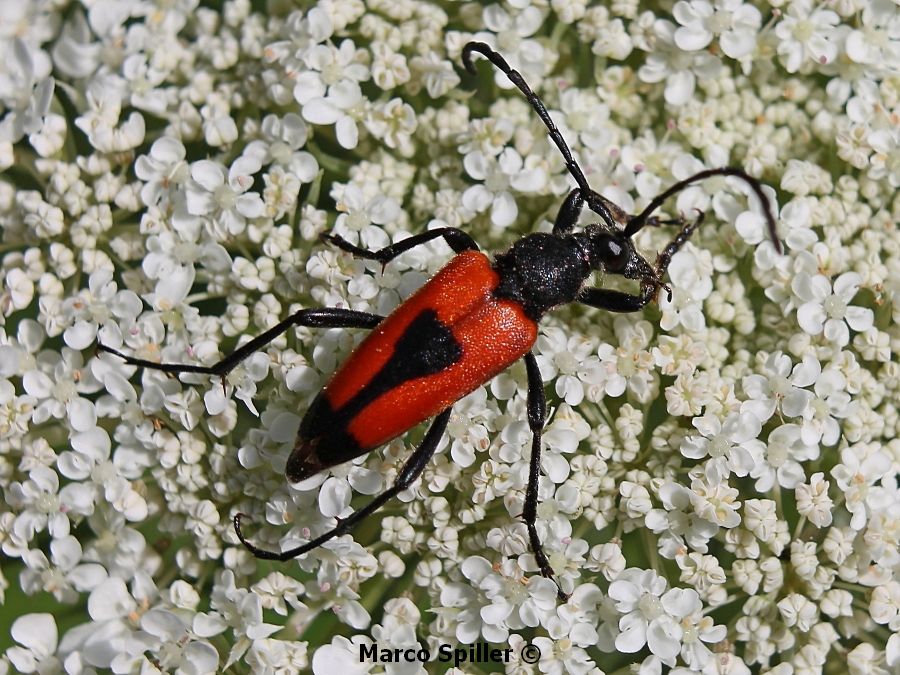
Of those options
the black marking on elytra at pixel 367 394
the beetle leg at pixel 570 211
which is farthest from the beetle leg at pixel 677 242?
the black marking on elytra at pixel 367 394

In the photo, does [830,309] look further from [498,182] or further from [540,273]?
[498,182]

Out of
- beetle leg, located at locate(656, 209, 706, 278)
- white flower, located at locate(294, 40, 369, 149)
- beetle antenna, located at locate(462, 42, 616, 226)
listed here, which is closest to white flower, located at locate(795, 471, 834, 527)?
beetle leg, located at locate(656, 209, 706, 278)

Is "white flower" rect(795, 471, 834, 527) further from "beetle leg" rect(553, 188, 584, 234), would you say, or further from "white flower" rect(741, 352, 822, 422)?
"beetle leg" rect(553, 188, 584, 234)

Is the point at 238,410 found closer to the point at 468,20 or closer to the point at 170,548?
the point at 170,548

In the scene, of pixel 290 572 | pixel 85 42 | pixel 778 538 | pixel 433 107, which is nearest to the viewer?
pixel 778 538

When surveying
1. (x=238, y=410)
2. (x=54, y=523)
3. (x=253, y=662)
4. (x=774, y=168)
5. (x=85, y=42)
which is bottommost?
(x=253, y=662)

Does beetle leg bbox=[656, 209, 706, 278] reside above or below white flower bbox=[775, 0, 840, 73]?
below

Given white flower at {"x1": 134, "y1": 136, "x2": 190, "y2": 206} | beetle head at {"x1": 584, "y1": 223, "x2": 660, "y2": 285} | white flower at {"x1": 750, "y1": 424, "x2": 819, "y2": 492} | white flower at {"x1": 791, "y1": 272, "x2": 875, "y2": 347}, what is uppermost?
white flower at {"x1": 134, "y1": 136, "x2": 190, "y2": 206}

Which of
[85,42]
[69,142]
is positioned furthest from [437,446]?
[85,42]
